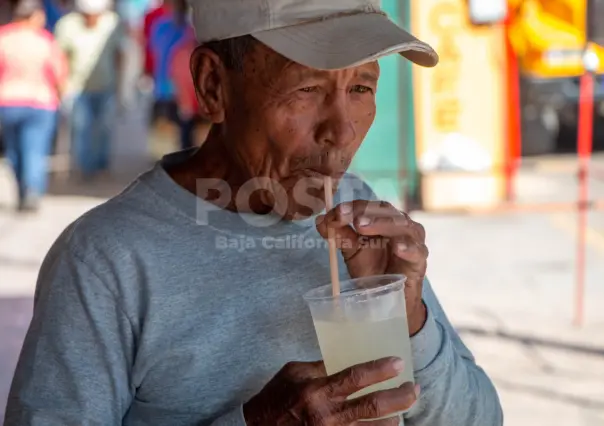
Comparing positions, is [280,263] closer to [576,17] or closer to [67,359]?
[67,359]

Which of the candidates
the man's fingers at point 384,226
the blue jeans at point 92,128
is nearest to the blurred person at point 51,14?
the blue jeans at point 92,128

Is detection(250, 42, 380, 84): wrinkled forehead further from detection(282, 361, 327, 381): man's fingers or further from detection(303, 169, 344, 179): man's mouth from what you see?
detection(282, 361, 327, 381): man's fingers

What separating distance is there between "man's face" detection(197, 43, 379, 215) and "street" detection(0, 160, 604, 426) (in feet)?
9.28

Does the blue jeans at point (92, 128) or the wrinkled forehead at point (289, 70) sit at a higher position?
the wrinkled forehead at point (289, 70)

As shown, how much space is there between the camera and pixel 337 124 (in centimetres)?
166

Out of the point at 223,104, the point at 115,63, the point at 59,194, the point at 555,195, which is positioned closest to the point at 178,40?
the point at 115,63

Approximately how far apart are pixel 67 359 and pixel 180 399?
22cm

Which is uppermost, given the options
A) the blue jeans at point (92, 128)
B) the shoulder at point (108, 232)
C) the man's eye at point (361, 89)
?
the man's eye at point (361, 89)

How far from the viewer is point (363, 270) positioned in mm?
1772

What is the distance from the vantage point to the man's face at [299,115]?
1.66 m

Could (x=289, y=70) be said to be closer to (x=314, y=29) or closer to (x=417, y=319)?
(x=314, y=29)

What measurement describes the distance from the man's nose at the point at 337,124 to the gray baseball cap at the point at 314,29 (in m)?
0.08

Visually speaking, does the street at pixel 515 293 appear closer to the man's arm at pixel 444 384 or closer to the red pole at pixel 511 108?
the red pole at pixel 511 108

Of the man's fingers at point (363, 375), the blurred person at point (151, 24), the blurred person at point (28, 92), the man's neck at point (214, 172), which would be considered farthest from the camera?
the blurred person at point (151, 24)
